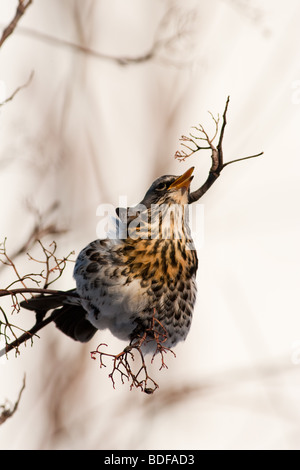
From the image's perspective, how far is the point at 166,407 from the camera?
245 inches

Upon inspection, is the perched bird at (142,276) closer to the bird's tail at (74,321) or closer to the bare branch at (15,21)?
the bird's tail at (74,321)

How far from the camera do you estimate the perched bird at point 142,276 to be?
11.6 ft

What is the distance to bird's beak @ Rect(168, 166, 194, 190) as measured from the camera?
3635 mm

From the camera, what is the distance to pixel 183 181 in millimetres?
3736

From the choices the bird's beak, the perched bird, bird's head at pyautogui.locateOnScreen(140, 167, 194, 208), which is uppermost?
bird's head at pyautogui.locateOnScreen(140, 167, 194, 208)

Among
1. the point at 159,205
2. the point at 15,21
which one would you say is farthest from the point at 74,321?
the point at 15,21

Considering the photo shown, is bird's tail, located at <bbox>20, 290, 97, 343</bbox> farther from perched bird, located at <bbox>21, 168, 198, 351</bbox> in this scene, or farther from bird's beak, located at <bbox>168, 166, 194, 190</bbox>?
bird's beak, located at <bbox>168, 166, 194, 190</bbox>

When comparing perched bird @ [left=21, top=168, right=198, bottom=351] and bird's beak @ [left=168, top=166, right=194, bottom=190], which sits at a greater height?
bird's beak @ [left=168, top=166, right=194, bottom=190]

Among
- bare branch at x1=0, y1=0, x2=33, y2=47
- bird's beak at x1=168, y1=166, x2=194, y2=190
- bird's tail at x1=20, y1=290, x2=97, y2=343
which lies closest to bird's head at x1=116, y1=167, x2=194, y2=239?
bird's beak at x1=168, y1=166, x2=194, y2=190

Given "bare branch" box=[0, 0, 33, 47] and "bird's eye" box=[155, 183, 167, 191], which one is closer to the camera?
"bare branch" box=[0, 0, 33, 47]

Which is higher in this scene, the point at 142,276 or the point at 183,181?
the point at 183,181

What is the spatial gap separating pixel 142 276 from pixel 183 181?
0.61 metres

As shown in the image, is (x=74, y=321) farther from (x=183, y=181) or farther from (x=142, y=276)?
(x=183, y=181)

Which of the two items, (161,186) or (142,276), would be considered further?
(161,186)
